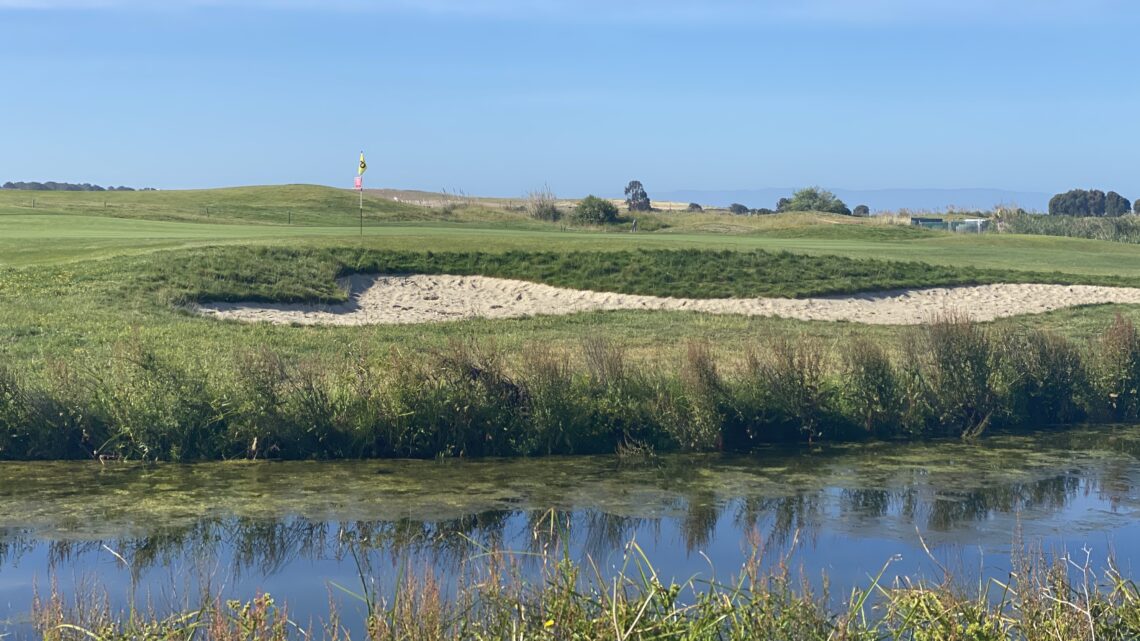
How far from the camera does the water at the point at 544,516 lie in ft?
35.9

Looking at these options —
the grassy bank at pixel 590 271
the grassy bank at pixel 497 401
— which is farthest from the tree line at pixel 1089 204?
the grassy bank at pixel 497 401

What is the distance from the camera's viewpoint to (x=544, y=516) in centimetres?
1260

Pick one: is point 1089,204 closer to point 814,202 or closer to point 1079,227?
point 814,202

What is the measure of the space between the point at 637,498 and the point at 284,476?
13.7 ft

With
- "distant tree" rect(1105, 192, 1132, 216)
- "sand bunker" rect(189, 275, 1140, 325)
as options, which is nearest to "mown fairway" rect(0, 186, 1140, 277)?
"sand bunker" rect(189, 275, 1140, 325)

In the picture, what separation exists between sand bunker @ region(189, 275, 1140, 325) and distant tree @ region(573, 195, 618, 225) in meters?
35.9

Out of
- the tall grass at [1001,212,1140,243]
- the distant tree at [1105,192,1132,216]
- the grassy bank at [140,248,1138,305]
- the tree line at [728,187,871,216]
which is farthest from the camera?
the distant tree at [1105,192,1132,216]

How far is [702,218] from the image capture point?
238 feet

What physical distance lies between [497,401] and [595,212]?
168 ft

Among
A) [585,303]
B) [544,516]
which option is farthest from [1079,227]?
[544,516]

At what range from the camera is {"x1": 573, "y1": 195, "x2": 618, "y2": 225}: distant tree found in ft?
219

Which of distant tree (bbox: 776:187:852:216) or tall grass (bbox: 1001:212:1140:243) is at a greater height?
distant tree (bbox: 776:187:852:216)

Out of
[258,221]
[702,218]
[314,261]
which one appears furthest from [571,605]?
[702,218]

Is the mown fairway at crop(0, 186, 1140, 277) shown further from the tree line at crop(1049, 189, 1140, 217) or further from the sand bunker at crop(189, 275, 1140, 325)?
the tree line at crop(1049, 189, 1140, 217)
